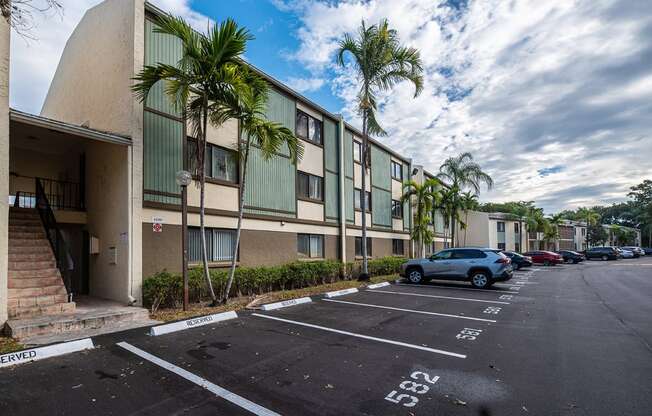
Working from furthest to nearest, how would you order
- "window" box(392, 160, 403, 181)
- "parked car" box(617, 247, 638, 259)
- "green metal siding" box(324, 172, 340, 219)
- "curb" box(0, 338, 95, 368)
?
"parked car" box(617, 247, 638, 259)
"window" box(392, 160, 403, 181)
"green metal siding" box(324, 172, 340, 219)
"curb" box(0, 338, 95, 368)

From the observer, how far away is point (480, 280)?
15.1 m

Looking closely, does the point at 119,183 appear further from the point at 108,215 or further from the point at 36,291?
the point at 36,291

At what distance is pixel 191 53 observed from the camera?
344 inches

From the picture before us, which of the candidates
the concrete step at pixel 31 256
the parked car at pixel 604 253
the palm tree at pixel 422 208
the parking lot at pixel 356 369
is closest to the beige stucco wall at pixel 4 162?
the concrete step at pixel 31 256

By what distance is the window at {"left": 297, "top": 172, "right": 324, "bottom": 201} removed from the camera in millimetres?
16391

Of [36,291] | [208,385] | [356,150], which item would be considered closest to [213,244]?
[36,291]

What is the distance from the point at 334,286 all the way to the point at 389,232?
33.3ft

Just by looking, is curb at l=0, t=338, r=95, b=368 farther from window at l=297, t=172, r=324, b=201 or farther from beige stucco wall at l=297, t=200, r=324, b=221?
window at l=297, t=172, r=324, b=201

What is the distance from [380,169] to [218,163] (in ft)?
44.5

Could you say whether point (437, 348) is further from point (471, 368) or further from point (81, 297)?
point (81, 297)

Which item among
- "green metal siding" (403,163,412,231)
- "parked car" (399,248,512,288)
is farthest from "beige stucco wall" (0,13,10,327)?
"green metal siding" (403,163,412,231)

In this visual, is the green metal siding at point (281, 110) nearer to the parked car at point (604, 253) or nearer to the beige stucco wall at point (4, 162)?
the beige stucco wall at point (4, 162)

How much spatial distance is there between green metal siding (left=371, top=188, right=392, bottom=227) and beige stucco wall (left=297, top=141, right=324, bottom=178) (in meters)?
5.93

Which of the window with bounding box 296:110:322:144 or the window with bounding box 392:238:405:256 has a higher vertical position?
the window with bounding box 296:110:322:144
